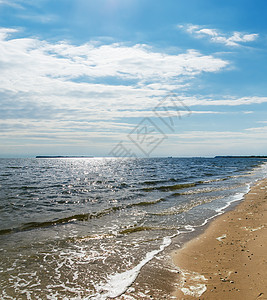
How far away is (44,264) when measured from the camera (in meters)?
6.88

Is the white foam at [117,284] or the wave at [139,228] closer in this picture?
the white foam at [117,284]

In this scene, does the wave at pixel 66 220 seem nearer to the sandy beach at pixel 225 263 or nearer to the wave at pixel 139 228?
the wave at pixel 139 228

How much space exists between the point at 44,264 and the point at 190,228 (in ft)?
22.2

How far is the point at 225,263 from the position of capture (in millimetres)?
6754

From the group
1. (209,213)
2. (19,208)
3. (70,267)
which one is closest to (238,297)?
(70,267)

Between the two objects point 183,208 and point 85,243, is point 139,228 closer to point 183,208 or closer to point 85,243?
point 85,243

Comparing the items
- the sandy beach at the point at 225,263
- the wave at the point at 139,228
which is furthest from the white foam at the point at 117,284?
the wave at the point at 139,228

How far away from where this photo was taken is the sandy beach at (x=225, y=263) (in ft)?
17.2

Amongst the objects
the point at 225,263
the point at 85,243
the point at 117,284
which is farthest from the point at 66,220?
the point at 225,263

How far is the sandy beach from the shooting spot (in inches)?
207

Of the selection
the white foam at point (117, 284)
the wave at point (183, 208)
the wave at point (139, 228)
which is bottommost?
the wave at point (183, 208)

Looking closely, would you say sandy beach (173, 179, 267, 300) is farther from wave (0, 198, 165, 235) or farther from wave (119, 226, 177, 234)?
wave (0, 198, 165, 235)

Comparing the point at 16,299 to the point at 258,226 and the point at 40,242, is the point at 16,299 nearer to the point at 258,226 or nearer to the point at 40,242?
the point at 40,242

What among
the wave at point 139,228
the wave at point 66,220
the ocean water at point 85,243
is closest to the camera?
the ocean water at point 85,243
